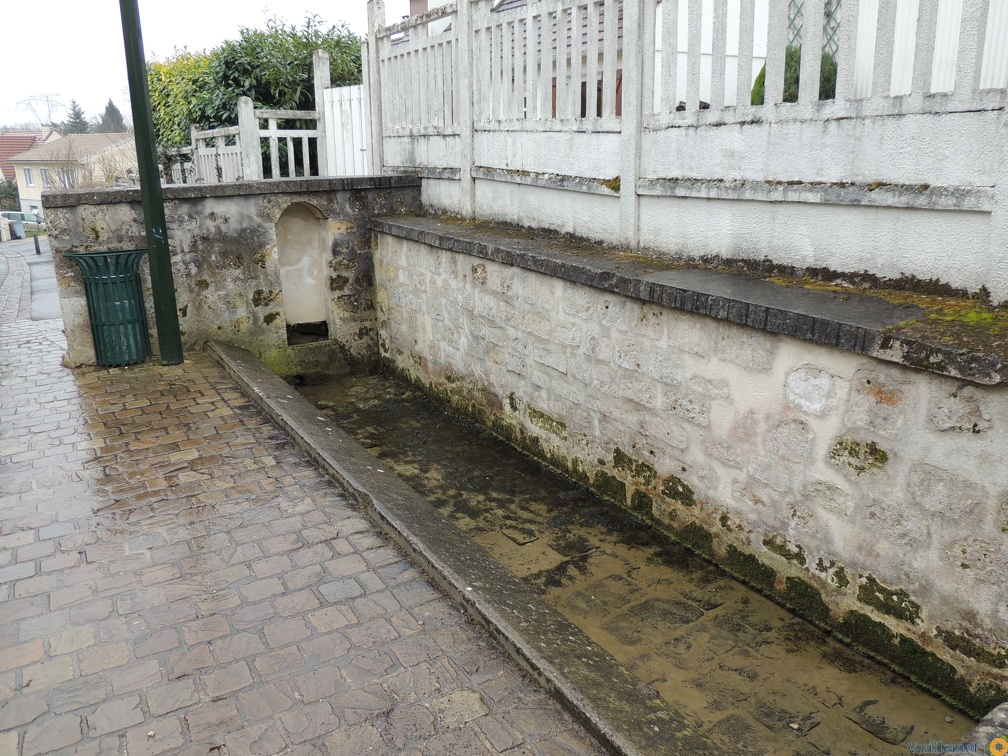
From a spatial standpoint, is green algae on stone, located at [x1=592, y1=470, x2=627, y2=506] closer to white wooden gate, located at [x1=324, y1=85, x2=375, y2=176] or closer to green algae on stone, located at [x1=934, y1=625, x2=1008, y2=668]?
green algae on stone, located at [x1=934, y1=625, x2=1008, y2=668]

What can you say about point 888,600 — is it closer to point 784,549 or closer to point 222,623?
point 784,549

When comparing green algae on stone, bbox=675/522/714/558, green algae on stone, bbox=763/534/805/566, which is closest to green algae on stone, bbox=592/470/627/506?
green algae on stone, bbox=675/522/714/558

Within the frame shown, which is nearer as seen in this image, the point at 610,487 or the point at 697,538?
the point at 697,538

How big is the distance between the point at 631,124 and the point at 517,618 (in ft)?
11.5

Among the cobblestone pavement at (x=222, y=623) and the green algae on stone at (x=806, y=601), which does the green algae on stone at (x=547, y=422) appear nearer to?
the cobblestone pavement at (x=222, y=623)

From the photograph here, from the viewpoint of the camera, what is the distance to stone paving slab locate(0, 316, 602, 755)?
9.24 ft

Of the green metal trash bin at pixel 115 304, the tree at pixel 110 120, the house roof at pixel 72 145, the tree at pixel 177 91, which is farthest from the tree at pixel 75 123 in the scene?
the green metal trash bin at pixel 115 304

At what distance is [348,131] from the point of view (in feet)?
33.0

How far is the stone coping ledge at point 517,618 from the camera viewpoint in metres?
2.77

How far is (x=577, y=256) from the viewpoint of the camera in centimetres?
568

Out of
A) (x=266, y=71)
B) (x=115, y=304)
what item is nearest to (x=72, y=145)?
(x=266, y=71)

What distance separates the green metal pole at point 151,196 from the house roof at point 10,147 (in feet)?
212

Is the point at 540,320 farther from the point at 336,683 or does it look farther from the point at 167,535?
the point at 336,683

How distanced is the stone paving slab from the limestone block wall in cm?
175
